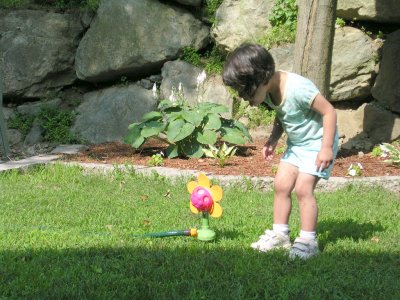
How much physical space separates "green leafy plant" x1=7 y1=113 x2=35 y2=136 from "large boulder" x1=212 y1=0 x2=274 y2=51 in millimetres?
3093

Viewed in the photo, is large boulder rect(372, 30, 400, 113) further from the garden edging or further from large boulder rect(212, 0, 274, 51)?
the garden edging

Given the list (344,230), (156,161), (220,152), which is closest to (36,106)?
(156,161)

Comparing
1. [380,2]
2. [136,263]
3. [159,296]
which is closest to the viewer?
[159,296]

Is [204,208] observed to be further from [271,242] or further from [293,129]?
[293,129]

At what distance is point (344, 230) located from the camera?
4926mm

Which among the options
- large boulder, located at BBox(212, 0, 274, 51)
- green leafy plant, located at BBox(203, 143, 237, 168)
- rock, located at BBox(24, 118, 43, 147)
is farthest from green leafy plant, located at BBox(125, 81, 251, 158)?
rock, located at BBox(24, 118, 43, 147)

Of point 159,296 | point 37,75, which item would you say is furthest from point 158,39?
point 159,296

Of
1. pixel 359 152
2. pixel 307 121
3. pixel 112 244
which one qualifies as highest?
pixel 307 121

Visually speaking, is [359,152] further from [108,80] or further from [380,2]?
[108,80]

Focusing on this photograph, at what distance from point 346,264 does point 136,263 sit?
3.97ft

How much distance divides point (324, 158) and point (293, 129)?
315 millimetres

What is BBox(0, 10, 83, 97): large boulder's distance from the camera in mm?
10648

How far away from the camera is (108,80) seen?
1070cm

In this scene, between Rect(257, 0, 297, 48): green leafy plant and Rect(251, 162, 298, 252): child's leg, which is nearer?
Rect(251, 162, 298, 252): child's leg
